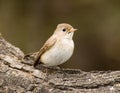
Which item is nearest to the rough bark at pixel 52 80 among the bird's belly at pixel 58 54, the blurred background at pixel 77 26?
the bird's belly at pixel 58 54

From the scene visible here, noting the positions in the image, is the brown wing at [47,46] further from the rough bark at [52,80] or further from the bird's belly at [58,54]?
the rough bark at [52,80]

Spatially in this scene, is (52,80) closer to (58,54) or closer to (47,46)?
(58,54)

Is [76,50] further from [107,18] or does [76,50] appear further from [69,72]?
[69,72]

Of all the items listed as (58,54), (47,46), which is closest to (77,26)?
(47,46)

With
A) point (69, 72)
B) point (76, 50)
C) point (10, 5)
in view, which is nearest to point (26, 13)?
point (10, 5)

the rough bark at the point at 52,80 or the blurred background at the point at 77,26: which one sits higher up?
the blurred background at the point at 77,26

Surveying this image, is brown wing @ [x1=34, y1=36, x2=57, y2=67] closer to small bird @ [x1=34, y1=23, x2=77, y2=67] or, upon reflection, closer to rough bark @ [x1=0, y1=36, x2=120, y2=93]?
small bird @ [x1=34, y1=23, x2=77, y2=67]
